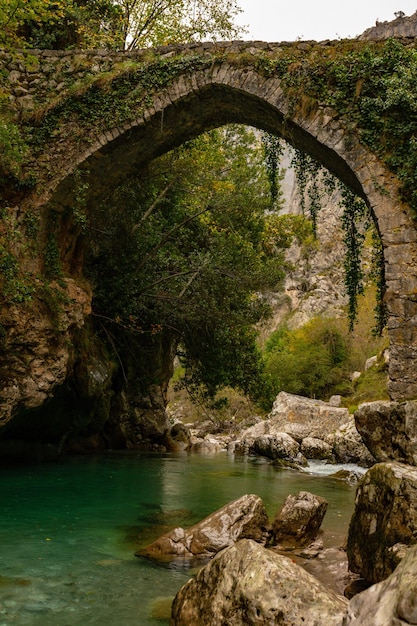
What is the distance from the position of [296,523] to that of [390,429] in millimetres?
1529

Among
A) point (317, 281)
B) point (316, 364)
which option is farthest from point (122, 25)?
point (317, 281)

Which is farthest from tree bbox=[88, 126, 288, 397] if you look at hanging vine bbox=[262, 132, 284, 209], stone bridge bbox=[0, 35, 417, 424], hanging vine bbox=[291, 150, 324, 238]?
hanging vine bbox=[291, 150, 324, 238]

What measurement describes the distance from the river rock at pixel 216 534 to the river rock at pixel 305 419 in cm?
1235

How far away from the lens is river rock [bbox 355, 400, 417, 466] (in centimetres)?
605

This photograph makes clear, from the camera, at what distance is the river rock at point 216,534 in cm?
522

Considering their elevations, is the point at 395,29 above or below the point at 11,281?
above

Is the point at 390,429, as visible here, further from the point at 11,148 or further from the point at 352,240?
the point at 11,148

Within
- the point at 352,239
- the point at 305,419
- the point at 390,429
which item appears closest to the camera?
the point at 390,429

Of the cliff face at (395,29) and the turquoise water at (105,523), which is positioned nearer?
the turquoise water at (105,523)

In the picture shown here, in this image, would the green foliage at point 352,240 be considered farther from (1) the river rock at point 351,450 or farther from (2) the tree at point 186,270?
(1) the river rock at point 351,450

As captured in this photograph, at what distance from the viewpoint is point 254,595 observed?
2.76 m

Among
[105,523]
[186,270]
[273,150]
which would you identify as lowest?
[105,523]

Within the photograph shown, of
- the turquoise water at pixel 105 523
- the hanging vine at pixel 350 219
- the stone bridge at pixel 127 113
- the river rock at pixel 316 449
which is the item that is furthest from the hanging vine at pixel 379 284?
the river rock at pixel 316 449

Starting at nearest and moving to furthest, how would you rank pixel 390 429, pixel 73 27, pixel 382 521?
pixel 382 521, pixel 390 429, pixel 73 27
